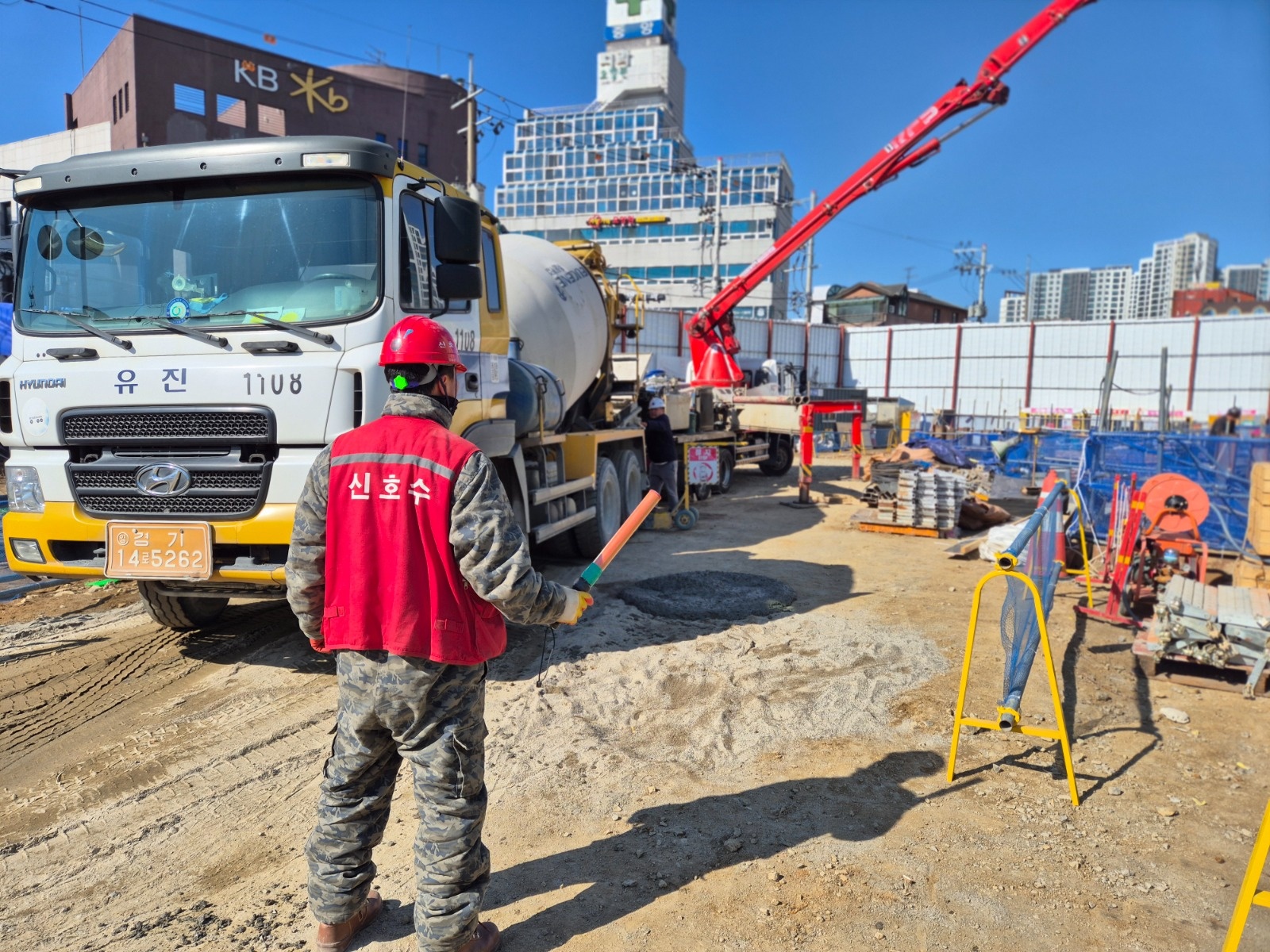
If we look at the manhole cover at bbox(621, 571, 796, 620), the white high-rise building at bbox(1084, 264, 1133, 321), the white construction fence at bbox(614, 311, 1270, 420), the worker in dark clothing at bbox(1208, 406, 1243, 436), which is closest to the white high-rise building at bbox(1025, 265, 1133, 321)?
the white high-rise building at bbox(1084, 264, 1133, 321)

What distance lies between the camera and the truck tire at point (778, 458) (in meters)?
17.8

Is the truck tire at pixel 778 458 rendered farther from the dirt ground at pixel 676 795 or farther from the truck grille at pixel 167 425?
the truck grille at pixel 167 425

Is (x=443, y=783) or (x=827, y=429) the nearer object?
(x=443, y=783)

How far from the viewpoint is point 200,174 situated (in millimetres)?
4613

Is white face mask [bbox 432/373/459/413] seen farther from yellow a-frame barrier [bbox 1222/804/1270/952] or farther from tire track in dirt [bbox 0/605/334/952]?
yellow a-frame barrier [bbox 1222/804/1270/952]

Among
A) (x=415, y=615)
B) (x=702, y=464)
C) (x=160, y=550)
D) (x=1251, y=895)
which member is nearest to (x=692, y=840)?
(x=415, y=615)

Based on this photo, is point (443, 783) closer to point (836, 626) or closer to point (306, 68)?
point (836, 626)

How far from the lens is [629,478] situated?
9.91 meters

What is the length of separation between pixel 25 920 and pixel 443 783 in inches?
67.4

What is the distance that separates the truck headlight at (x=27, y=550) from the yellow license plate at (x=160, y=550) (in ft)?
2.03

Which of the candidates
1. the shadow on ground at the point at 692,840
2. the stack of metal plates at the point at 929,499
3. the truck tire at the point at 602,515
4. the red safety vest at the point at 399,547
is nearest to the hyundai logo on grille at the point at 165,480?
the red safety vest at the point at 399,547

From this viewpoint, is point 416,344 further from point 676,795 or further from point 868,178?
point 868,178

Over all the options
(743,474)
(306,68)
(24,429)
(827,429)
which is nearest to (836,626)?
(24,429)

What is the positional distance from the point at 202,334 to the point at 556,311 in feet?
13.9
